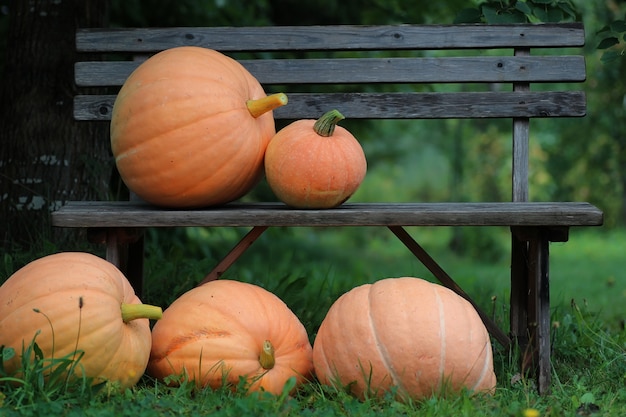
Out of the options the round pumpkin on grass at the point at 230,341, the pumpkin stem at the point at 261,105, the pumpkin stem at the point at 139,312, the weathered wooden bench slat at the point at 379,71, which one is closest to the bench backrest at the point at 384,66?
the weathered wooden bench slat at the point at 379,71

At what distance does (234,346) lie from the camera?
268cm

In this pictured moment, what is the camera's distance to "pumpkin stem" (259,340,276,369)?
2.66 metres

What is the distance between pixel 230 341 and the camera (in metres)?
2.69

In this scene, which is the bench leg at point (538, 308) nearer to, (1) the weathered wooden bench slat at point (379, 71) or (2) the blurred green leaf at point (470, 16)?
(1) the weathered wooden bench slat at point (379, 71)

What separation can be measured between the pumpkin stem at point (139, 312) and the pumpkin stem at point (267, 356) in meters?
0.34

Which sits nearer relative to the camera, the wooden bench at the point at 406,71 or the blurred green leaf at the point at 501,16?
the wooden bench at the point at 406,71

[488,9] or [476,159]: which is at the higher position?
[488,9]

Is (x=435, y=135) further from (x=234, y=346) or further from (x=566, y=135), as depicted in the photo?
(x=234, y=346)

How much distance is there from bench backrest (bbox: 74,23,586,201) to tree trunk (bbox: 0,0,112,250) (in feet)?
1.45

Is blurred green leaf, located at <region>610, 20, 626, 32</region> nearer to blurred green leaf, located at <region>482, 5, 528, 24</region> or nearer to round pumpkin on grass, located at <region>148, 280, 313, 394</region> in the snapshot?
blurred green leaf, located at <region>482, 5, 528, 24</region>

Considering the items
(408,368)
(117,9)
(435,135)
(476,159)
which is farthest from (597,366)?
(435,135)

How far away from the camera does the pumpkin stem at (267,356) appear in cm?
266

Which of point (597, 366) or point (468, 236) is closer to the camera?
point (597, 366)

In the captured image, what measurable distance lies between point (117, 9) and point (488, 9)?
2181 mm
